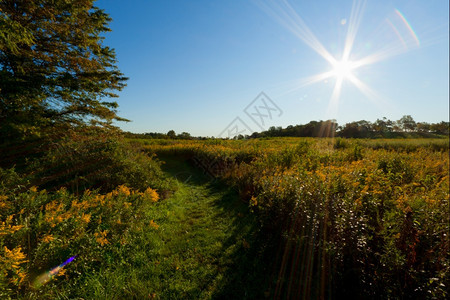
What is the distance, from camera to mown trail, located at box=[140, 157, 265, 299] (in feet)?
8.87

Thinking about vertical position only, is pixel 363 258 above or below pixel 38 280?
above

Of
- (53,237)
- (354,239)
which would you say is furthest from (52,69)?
(354,239)

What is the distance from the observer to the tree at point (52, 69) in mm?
6738

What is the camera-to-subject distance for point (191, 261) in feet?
11.0

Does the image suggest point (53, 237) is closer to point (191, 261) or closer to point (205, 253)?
point (191, 261)

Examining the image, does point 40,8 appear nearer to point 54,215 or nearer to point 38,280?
point 54,215

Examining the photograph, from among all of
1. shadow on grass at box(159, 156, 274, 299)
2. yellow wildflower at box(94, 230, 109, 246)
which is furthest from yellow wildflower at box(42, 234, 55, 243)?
shadow on grass at box(159, 156, 274, 299)

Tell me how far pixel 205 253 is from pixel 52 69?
37.7ft

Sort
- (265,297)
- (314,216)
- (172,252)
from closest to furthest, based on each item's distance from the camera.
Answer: (265,297)
(314,216)
(172,252)

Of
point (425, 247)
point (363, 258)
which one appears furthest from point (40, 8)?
point (425, 247)

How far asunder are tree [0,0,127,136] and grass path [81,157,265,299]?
22.3 ft

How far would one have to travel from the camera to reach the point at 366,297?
207 cm

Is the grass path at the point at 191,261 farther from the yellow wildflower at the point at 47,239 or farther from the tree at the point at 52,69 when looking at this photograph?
the tree at the point at 52,69

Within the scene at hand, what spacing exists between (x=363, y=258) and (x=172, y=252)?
10.9 ft
